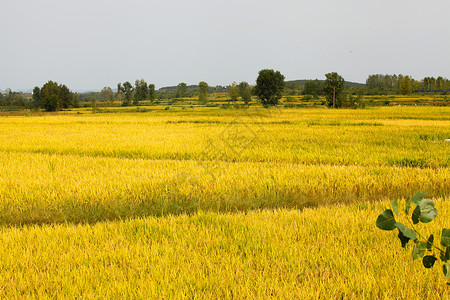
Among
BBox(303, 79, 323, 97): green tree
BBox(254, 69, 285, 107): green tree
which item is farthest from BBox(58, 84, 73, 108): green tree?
BBox(303, 79, 323, 97): green tree

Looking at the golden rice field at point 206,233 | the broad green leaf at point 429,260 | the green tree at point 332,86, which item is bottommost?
the golden rice field at point 206,233

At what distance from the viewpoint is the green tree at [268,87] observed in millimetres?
62969

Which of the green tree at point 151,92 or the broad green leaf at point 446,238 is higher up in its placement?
the green tree at point 151,92

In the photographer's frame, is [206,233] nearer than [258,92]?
Yes

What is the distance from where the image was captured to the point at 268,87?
6312 cm

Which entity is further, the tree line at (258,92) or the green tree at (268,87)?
the green tree at (268,87)

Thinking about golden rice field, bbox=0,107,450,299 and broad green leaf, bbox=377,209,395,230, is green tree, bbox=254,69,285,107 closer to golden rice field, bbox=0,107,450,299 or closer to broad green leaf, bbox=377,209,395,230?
golden rice field, bbox=0,107,450,299

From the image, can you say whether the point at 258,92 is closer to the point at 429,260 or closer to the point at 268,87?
the point at 268,87

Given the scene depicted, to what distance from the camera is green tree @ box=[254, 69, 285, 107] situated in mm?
62969

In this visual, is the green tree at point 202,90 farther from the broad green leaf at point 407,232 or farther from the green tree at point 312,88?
the broad green leaf at point 407,232

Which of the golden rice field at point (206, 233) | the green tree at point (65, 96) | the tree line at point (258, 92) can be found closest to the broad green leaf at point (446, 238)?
the golden rice field at point (206, 233)

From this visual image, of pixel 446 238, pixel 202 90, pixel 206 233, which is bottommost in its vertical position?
pixel 206 233

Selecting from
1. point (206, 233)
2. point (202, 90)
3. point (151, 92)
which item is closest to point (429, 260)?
point (206, 233)

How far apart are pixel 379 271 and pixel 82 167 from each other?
6222mm
